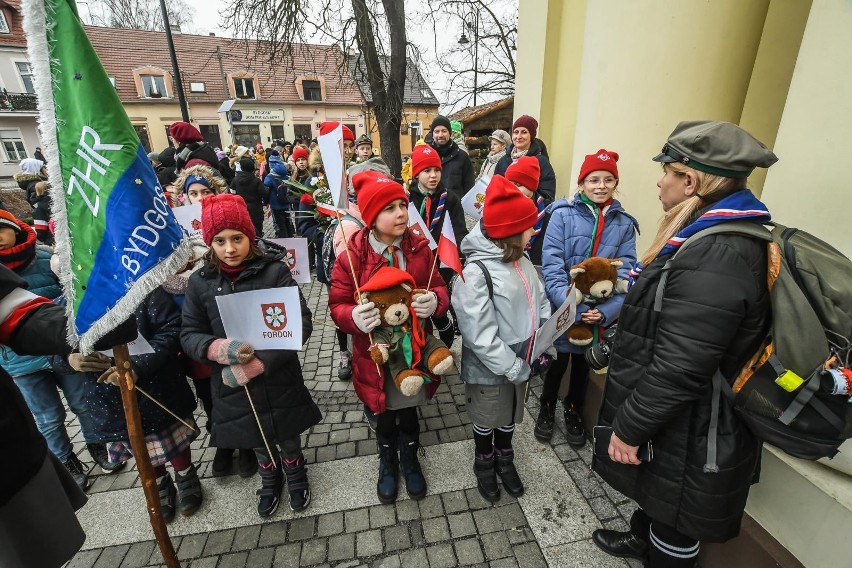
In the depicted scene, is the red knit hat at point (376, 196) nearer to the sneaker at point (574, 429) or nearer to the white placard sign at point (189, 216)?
the white placard sign at point (189, 216)

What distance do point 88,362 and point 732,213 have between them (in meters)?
3.05

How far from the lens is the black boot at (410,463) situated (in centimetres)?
283

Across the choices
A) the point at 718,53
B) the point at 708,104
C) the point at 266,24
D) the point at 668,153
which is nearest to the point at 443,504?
the point at 668,153

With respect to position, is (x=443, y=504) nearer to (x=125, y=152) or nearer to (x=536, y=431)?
(x=536, y=431)

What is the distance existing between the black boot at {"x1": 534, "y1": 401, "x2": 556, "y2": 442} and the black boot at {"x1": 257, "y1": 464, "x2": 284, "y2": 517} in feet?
6.52

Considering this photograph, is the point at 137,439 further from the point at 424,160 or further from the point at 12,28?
the point at 12,28

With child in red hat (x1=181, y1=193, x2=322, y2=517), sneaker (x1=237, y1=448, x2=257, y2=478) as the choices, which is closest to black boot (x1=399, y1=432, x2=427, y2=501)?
child in red hat (x1=181, y1=193, x2=322, y2=517)

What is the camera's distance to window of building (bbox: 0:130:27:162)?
2770 centimetres

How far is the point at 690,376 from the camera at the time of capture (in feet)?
5.09

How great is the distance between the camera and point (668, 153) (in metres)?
1.74

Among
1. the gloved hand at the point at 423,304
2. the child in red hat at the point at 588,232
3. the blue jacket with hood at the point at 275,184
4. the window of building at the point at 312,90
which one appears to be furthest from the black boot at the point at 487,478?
the window of building at the point at 312,90

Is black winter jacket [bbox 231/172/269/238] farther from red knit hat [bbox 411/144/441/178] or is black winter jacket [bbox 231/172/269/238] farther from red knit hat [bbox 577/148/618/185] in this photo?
red knit hat [bbox 577/148/618/185]

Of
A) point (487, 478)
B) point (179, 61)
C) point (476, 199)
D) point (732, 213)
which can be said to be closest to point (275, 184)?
point (476, 199)

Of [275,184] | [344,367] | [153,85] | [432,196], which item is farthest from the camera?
[153,85]
